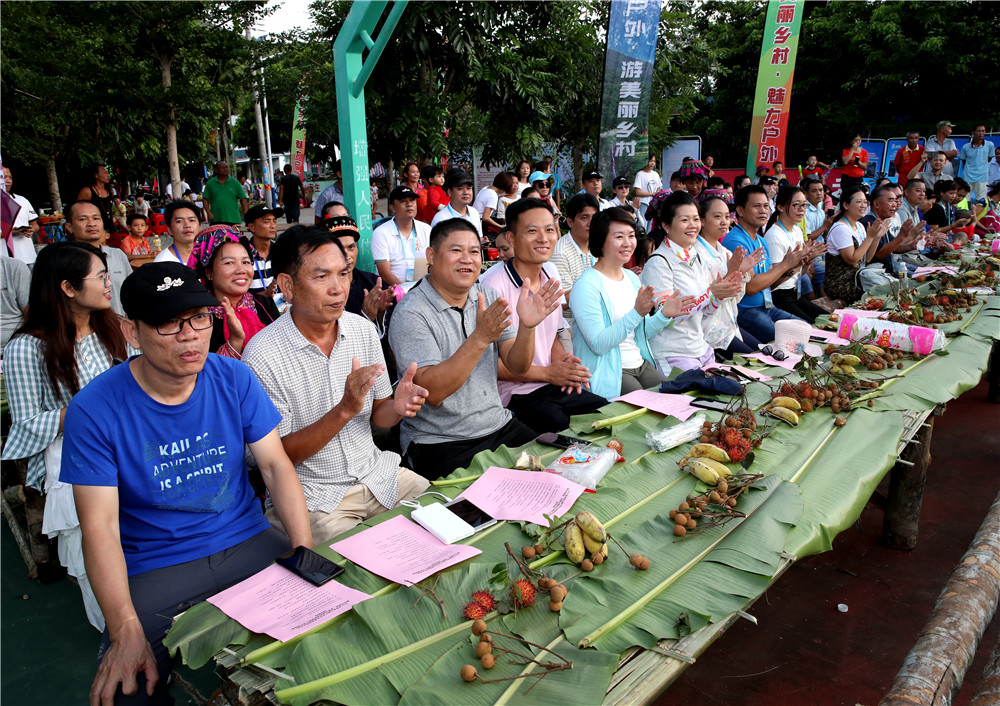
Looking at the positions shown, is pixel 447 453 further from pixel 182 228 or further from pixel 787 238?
pixel 787 238

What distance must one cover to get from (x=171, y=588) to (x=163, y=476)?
339 mm

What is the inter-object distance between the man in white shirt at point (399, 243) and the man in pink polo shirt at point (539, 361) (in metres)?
2.11

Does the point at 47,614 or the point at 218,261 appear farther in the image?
the point at 218,261

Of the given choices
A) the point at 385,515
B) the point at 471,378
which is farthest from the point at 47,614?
the point at 471,378

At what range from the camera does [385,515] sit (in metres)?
2.15

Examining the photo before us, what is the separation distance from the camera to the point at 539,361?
3688mm

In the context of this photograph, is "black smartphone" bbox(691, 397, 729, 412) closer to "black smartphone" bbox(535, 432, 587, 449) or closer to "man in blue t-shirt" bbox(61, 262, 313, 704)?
"black smartphone" bbox(535, 432, 587, 449)

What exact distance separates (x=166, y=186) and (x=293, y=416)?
77.1 feet

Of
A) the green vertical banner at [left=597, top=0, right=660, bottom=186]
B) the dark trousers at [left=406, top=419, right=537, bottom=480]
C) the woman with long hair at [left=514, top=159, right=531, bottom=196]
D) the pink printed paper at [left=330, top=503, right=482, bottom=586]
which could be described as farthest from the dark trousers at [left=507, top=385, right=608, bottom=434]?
the green vertical banner at [left=597, top=0, right=660, bottom=186]

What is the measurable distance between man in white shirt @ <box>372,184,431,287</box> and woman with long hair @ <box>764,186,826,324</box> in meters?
2.93

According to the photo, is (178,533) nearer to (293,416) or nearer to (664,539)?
(293,416)

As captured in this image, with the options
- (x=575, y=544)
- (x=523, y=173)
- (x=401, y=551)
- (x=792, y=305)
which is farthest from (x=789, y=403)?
(x=523, y=173)

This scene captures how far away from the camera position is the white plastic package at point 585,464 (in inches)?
91.3

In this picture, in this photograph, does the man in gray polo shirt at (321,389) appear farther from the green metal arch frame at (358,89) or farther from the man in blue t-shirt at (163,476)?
the green metal arch frame at (358,89)
